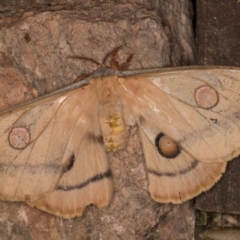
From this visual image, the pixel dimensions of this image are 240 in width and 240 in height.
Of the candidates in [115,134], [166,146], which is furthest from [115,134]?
[166,146]

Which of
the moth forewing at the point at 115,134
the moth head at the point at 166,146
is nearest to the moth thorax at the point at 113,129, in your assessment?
the moth forewing at the point at 115,134

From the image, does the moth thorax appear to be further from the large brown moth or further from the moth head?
the moth head

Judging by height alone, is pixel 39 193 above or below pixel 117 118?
below

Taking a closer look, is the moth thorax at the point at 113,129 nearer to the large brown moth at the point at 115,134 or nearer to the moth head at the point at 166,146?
the large brown moth at the point at 115,134

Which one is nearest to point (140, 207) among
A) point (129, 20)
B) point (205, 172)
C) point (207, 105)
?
point (205, 172)

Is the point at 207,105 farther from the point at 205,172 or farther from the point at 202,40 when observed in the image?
the point at 202,40

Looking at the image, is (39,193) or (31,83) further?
(31,83)

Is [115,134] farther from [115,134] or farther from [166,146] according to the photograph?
[166,146]

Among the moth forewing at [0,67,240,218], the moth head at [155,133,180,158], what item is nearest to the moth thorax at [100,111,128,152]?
the moth forewing at [0,67,240,218]
